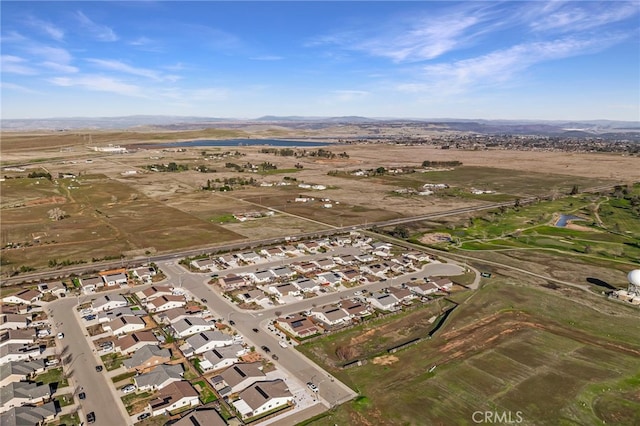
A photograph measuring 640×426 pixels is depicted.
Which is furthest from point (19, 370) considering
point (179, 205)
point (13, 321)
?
point (179, 205)

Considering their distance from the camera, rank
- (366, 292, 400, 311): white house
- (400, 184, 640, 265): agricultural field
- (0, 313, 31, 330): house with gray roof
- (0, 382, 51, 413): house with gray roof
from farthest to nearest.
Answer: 1. (400, 184, 640, 265): agricultural field
2. (366, 292, 400, 311): white house
3. (0, 313, 31, 330): house with gray roof
4. (0, 382, 51, 413): house with gray roof

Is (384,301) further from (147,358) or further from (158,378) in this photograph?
(147,358)

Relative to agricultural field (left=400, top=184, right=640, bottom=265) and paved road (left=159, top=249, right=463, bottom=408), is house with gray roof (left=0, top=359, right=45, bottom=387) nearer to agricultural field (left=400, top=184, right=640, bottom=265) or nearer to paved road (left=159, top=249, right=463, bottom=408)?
paved road (left=159, top=249, right=463, bottom=408)

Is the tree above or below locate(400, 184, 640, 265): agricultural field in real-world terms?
above

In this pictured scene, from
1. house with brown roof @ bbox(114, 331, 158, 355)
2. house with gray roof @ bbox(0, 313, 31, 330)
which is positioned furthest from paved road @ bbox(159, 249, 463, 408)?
house with gray roof @ bbox(0, 313, 31, 330)

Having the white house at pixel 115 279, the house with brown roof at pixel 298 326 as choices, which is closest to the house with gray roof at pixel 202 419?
the house with brown roof at pixel 298 326

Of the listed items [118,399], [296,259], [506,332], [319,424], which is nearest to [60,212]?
[296,259]
